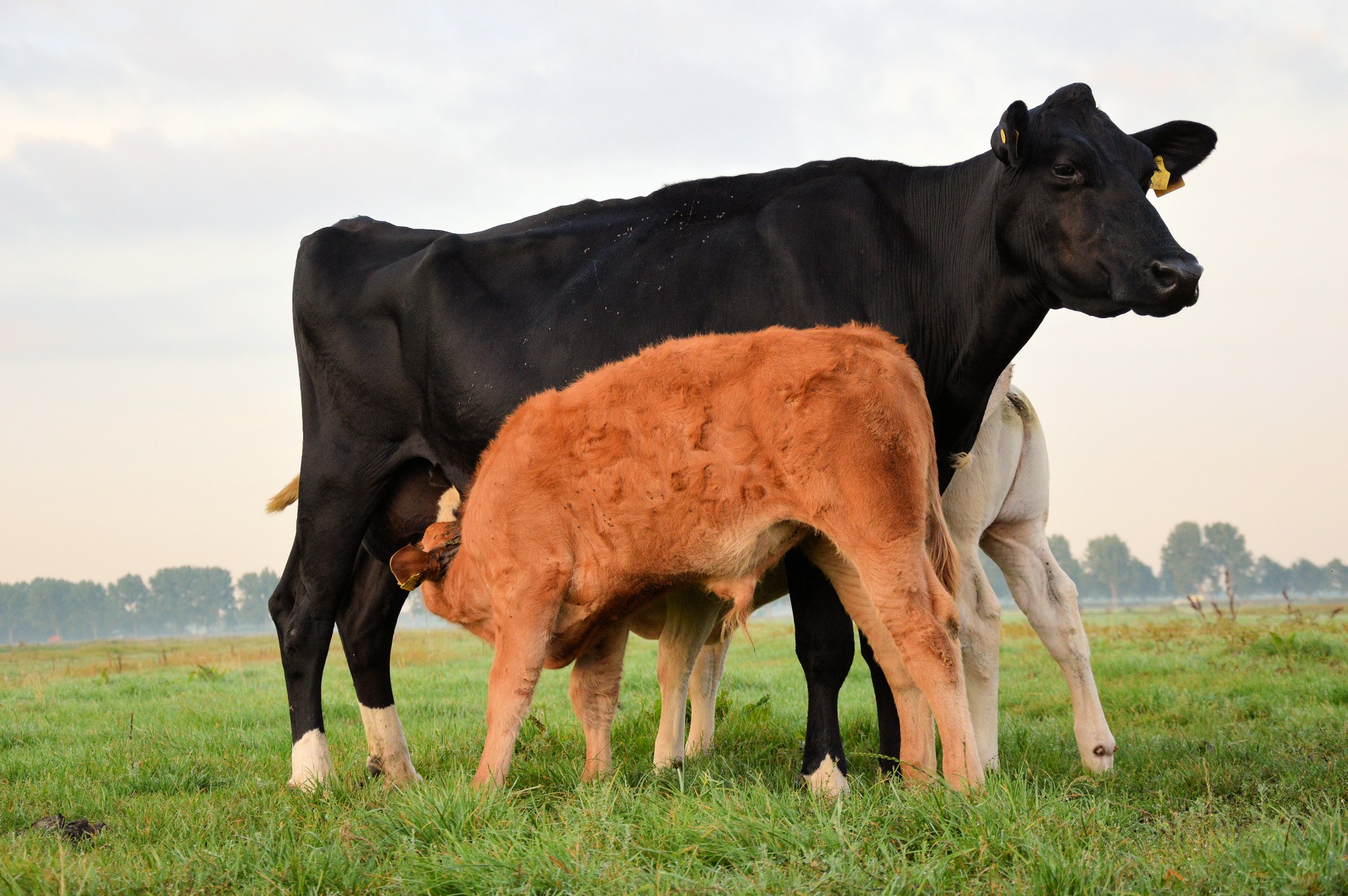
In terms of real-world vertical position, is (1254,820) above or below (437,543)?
below

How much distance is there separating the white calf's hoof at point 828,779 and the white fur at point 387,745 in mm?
2675

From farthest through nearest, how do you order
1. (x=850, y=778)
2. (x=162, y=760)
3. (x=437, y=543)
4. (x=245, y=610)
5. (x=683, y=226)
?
(x=245, y=610) < (x=162, y=760) < (x=683, y=226) < (x=437, y=543) < (x=850, y=778)

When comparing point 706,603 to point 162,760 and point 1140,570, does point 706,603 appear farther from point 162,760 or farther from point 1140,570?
point 1140,570

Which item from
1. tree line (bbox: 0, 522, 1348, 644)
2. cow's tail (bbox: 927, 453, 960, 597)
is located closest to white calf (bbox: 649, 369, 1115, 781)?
cow's tail (bbox: 927, 453, 960, 597)

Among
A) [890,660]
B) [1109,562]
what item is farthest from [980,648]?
[1109,562]

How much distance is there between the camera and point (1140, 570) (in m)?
164

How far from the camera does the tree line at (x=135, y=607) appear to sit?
163 meters

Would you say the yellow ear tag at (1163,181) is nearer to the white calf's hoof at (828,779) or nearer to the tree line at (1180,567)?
the white calf's hoof at (828,779)

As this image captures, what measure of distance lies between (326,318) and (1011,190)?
13.7ft

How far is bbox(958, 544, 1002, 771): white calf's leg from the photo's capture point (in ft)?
20.5

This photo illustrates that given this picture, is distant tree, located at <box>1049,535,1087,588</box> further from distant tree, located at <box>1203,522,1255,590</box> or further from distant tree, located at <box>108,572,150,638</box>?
distant tree, located at <box>108,572,150,638</box>

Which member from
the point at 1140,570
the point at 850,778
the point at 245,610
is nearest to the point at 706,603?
the point at 850,778

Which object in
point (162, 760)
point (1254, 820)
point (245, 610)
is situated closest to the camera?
point (1254, 820)

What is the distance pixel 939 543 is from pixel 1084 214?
5.48 ft
